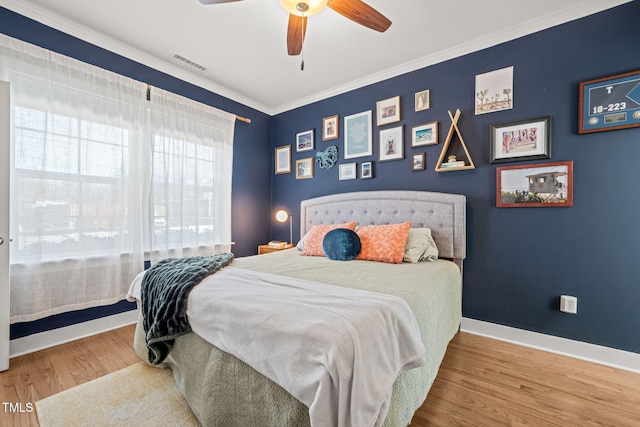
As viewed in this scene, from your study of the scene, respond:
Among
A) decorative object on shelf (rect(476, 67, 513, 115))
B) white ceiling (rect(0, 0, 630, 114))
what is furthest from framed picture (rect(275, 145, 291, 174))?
decorative object on shelf (rect(476, 67, 513, 115))

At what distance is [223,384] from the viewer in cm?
123

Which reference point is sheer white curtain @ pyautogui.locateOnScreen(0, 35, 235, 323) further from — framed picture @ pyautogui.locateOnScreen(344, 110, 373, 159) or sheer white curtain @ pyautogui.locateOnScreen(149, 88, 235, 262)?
framed picture @ pyautogui.locateOnScreen(344, 110, 373, 159)

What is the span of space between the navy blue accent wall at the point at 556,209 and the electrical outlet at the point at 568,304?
0.13 feet

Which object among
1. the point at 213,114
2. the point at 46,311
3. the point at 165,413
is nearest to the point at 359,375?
the point at 165,413

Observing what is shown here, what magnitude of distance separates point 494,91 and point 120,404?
12.0ft

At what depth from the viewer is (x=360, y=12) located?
172cm

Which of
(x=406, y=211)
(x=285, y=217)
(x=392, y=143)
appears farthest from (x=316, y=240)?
(x=392, y=143)

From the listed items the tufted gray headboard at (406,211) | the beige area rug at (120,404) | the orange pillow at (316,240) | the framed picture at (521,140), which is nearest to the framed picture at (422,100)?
the framed picture at (521,140)

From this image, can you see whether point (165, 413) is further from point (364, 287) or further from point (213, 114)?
point (213, 114)

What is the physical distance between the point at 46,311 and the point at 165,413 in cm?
156

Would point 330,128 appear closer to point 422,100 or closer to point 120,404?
point 422,100

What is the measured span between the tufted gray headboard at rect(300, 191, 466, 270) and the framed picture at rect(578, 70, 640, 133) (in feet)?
3.42

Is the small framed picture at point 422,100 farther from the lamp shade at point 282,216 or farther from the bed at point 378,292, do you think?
the lamp shade at point 282,216

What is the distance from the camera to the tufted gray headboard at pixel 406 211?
2.56 m
